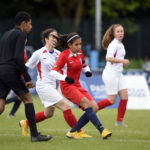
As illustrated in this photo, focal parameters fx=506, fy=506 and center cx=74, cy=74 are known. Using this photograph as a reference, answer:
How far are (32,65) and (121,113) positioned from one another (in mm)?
2723

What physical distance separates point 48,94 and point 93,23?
17133 mm

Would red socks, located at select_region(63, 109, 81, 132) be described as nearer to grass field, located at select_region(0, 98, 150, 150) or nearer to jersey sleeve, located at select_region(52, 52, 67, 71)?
grass field, located at select_region(0, 98, 150, 150)

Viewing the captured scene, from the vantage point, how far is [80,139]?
8.57 m

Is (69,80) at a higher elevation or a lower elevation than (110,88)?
higher

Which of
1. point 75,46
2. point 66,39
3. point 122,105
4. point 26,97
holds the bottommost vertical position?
point 122,105

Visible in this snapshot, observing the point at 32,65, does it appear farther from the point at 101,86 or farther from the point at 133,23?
the point at 133,23

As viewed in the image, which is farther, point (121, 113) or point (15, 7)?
point (15, 7)

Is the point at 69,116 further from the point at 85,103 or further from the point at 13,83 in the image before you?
the point at 13,83

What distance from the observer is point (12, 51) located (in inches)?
310

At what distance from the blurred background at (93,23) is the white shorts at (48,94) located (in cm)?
697

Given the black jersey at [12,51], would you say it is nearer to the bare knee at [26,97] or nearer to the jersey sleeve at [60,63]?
the bare knee at [26,97]

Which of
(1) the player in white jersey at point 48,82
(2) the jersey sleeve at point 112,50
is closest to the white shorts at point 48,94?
(1) the player in white jersey at point 48,82

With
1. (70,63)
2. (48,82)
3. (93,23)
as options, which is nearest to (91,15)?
(93,23)

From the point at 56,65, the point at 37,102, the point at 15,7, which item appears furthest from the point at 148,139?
the point at 15,7
